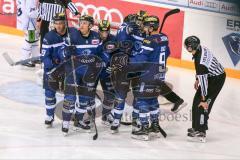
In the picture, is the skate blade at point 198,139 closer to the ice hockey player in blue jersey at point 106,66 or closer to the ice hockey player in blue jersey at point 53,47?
the ice hockey player in blue jersey at point 106,66

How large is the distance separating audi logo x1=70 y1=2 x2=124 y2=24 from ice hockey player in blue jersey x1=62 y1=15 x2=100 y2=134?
4.02m

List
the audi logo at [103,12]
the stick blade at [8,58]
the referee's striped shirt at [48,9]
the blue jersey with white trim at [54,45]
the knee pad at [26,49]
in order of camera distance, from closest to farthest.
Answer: the blue jersey with white trim at [54,45] < the referee's striped shirt at [48,9] < the knee pad at [26,49] < the stick blade at [8,58] < the audi logo at [103,12]

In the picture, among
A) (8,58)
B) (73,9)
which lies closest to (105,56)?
(73,9)

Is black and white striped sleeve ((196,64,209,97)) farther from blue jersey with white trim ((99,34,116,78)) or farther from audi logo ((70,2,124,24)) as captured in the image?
audi logo ((70,2,124,24))

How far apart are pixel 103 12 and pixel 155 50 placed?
177 inches

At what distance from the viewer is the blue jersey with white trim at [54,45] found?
23.1 ft

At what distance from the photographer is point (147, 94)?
7180 mm

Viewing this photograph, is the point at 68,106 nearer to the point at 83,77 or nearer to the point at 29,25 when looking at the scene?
the point at 83,77

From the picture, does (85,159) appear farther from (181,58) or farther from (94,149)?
(181,58)

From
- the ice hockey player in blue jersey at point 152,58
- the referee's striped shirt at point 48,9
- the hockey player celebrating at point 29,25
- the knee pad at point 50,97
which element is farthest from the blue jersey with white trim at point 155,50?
the hockey player celebrating at point 29,25

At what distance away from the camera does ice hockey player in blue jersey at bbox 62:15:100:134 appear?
23.0 feet

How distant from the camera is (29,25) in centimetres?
1016

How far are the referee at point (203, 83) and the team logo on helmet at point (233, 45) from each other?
10.8 ft

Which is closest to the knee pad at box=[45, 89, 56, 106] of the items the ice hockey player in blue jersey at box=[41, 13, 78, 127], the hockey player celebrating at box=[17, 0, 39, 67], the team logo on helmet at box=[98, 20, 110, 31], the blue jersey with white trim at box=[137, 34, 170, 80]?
the ice hockey player in blue jersey at box=[41, 13, 78, 127]
